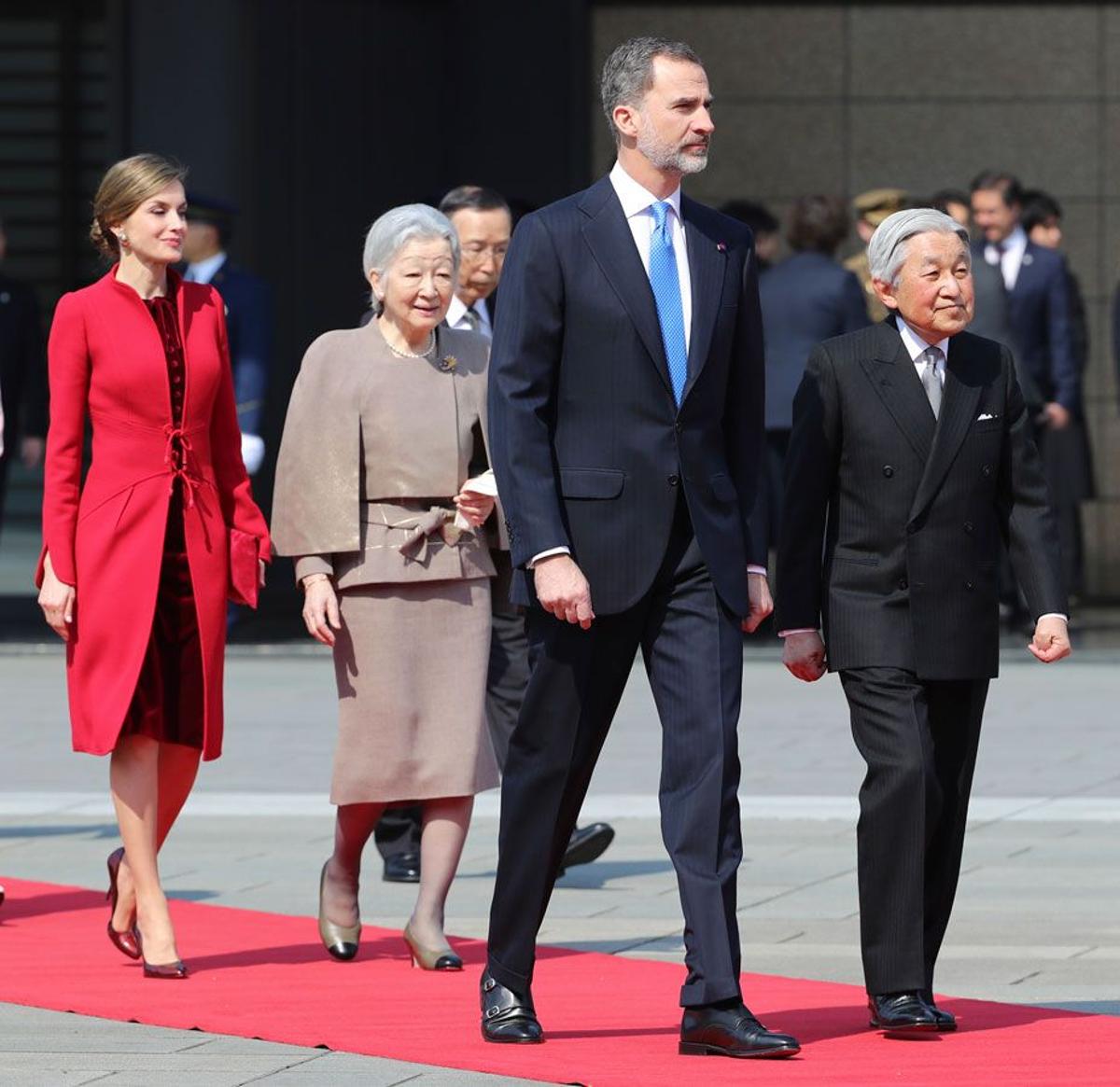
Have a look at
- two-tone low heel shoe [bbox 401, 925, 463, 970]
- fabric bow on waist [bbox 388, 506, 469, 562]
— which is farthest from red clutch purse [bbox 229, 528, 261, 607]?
two-tone low heel shoe [bbox 401, 925, 463, 970]

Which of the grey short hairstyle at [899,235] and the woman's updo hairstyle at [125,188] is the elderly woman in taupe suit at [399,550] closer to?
the woman's updo hairstyle at [125,188]

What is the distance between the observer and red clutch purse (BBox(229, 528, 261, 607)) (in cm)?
691

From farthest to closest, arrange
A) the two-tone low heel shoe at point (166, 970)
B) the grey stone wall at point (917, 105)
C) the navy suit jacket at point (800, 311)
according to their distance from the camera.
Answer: the grey stone wall at point (917, 105) → the navy suit jacket at point (800, 311) → the two-tone low heel shoe at point (166, 970)

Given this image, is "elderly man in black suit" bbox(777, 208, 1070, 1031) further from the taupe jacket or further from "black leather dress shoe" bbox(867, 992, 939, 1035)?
the taupe jacket

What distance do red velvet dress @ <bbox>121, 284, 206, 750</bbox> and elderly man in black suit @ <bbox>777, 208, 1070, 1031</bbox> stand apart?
1.52 m

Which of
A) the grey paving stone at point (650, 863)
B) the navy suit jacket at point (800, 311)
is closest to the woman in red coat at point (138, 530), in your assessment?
the grey paving stone at point (650, 863)

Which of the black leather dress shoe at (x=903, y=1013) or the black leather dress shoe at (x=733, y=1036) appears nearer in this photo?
the black leather dress shoe at (x=733, y=1036)

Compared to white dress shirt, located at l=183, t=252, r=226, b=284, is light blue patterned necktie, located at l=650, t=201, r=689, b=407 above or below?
below

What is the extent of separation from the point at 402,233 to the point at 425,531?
26.4 inches

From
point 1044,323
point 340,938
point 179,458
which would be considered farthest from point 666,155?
point 1044,323

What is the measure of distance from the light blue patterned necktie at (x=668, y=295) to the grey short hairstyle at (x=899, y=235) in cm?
41

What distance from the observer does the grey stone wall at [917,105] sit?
16422mm

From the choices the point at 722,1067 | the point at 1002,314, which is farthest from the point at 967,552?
the point at 1002,314

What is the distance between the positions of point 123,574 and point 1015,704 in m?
5.70
